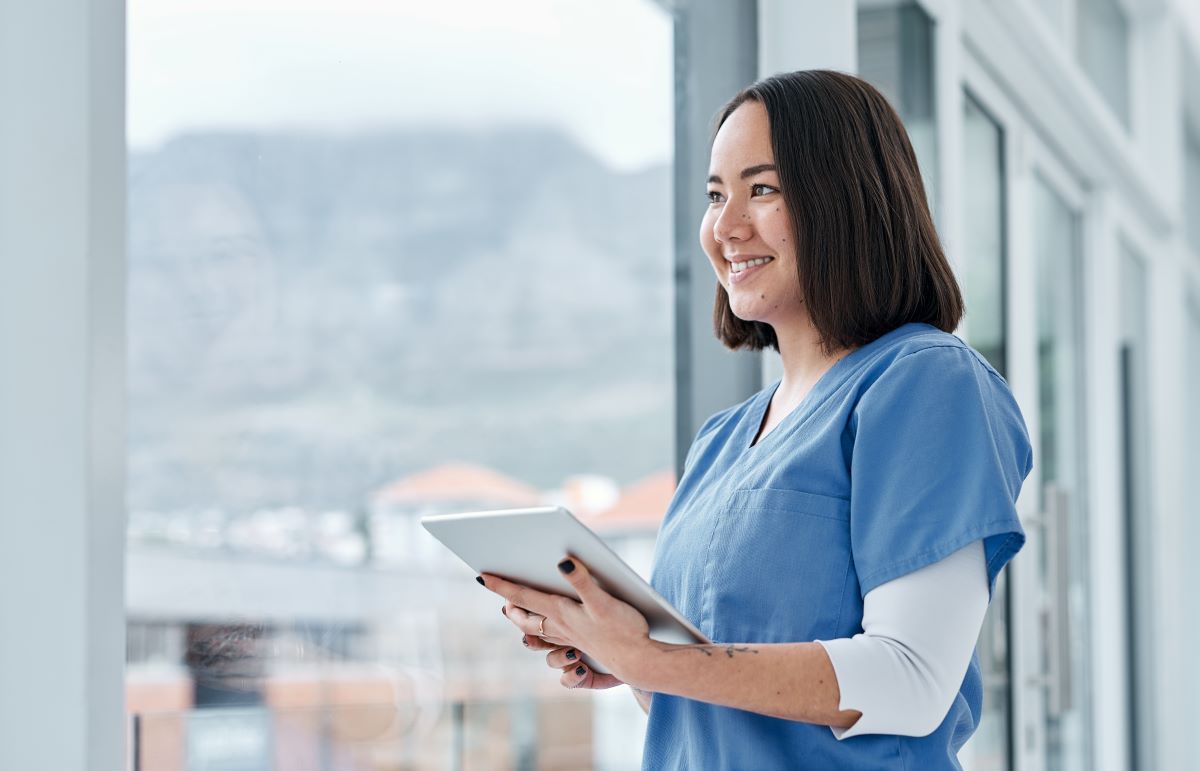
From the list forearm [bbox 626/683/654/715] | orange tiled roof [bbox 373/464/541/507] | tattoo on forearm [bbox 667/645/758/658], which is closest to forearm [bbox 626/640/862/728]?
tattoo on forearm [bbox 667/645/758/658]

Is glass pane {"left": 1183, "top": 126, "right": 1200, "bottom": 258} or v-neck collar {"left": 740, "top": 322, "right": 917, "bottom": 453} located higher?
glass pane {"left": 1183, "top": 126, "right": 1200, "bottom": 258}

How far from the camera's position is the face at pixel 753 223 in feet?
3.21

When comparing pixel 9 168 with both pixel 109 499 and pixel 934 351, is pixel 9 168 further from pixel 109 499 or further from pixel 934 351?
pixel 934 351

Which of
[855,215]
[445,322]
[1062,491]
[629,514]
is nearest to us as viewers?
[855,215]

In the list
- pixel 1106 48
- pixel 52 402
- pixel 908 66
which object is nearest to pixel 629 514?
pixel 1106 48

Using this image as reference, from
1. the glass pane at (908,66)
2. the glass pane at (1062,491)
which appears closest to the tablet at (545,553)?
the glass pane at (908,66)

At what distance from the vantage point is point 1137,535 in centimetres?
326

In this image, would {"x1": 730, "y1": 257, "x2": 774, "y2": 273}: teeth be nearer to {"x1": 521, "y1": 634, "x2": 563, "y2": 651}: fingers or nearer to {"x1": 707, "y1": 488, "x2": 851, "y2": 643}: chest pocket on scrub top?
{"x1": 707, "y1": 488, "x2": 851, "y2": 643}: chest pocket on scrub top

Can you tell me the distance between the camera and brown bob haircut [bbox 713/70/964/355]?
943mm

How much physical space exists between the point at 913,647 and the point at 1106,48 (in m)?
2.89

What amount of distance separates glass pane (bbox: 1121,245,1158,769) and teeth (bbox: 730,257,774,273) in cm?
249

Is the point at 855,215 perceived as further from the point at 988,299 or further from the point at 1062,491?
the point at 1062,491

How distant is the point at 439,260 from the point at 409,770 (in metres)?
5.64

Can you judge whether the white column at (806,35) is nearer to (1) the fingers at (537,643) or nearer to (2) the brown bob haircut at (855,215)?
(2) the brown bob haircut at (855,215)
